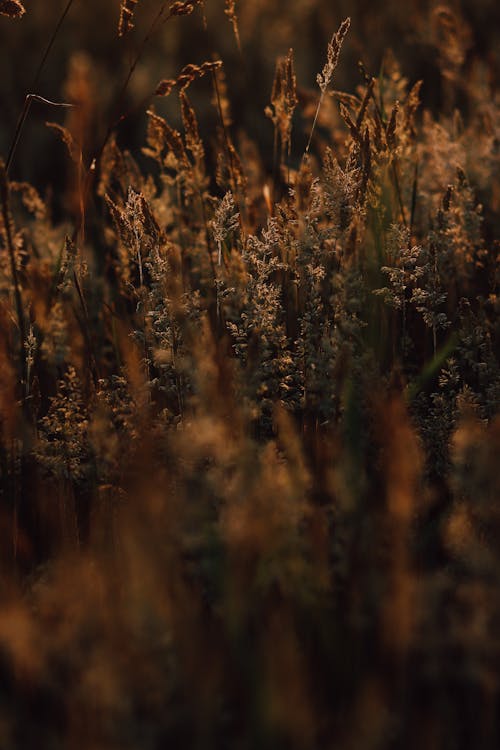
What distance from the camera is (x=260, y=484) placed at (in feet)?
3.79

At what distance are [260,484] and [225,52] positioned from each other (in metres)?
5.76

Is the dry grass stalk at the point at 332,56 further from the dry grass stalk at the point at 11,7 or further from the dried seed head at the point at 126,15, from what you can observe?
the dry grass stalk at the point at 11,7

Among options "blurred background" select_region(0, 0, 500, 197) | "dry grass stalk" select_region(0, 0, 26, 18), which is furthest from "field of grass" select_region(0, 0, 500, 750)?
"blurred background" select_region(0, 0, 500, 197)

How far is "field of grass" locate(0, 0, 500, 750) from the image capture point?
3.23 feet

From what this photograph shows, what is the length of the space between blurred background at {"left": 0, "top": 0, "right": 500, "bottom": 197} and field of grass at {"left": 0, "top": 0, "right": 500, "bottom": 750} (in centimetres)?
188

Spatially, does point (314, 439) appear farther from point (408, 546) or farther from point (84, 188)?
point (84, 188)

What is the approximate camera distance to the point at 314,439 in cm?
155

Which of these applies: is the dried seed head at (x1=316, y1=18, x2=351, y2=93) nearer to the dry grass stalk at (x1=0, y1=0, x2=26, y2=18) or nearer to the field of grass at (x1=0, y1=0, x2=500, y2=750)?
the field of grass at (x1=0, y1=0, x2=500, y2=750)

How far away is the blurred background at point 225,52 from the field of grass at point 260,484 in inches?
74.0

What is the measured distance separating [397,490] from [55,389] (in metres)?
1.21

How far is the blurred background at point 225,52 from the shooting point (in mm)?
4312

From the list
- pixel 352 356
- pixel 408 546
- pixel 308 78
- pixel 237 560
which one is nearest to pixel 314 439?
pixel 352 356

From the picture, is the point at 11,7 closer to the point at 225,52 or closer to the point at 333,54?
the point at 333,54

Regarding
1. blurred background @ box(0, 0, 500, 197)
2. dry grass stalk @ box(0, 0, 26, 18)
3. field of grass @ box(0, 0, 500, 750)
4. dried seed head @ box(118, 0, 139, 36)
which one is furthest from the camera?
blurred background @ box(0, 0, 500, 197)
